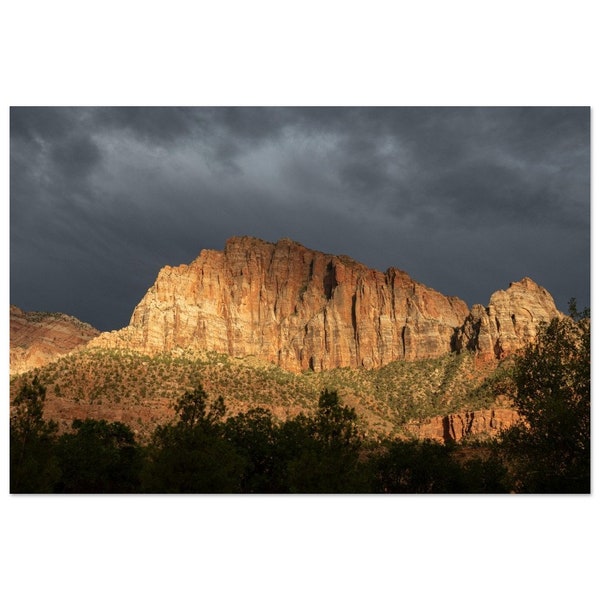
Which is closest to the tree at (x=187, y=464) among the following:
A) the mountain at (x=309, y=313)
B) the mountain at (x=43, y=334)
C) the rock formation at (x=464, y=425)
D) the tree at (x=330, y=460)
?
the tree at (x=330, y=460)

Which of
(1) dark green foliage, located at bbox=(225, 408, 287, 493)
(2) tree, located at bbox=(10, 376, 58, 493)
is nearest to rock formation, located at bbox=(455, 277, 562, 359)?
(1) dark green foliage, located at bbox=(225, 408, 287, 493)

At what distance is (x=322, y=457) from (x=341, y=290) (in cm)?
9824

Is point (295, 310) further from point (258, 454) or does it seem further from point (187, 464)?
point (187, 464)

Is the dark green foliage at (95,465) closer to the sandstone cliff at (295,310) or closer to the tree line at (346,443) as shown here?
the tree line at (346,443)

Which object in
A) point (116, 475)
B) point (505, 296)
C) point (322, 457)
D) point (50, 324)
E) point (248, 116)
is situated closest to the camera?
point (322, 457)

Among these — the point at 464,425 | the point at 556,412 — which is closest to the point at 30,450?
the point at 556,412

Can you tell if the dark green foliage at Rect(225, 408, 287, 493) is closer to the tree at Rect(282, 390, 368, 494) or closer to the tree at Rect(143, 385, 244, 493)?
the tree at Rect(143, 385, 244, 493)

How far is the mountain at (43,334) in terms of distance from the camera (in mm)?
97062

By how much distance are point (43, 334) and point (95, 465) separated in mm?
88932

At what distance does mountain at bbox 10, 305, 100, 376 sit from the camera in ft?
318

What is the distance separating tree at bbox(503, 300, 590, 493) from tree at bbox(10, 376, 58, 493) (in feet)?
50.9
